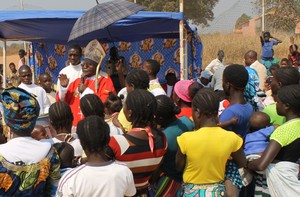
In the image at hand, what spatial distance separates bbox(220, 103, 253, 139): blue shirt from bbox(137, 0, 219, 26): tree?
29252 millimetres

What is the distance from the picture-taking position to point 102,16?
610cm

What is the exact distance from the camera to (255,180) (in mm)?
3973

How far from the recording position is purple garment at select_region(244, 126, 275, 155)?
3.69 meters

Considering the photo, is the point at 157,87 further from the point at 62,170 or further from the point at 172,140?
the point at 62,170

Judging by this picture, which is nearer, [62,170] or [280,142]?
[62,170]

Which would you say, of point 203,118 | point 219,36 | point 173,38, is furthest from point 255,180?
point 219,36

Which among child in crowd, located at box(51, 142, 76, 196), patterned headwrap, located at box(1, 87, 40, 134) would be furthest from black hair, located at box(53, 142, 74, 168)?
patterned headwrap, located at box(1, 87, 40, 134)

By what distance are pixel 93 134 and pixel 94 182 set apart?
0.29 metres

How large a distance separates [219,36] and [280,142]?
19055 millimetres

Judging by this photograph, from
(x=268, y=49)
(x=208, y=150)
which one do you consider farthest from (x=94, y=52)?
(x=268, y=49)

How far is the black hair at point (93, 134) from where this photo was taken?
277cm

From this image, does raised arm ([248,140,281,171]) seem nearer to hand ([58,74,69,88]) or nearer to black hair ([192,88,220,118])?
black hair ([192,88,220,118])

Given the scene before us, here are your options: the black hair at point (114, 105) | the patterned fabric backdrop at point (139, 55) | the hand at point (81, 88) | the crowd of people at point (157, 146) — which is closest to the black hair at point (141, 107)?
the crowd of people at point (157, 146)

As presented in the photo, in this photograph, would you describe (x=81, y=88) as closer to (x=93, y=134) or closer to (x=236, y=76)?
(x=236, y=76)
